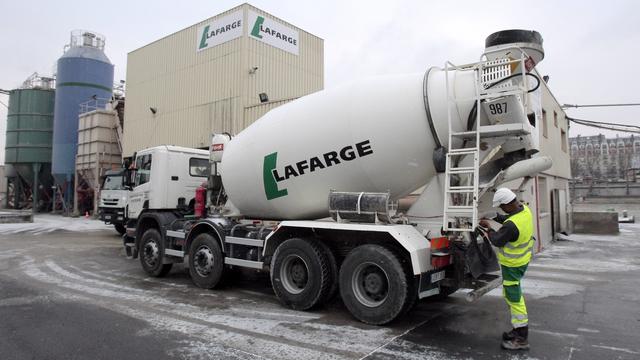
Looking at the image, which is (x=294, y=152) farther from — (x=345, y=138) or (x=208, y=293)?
(x=208, y=293)

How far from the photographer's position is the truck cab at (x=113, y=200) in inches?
640

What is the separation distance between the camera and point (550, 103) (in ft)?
52.0

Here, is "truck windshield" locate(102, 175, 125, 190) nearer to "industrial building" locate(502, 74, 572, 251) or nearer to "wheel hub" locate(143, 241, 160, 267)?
"wheel hub" locate(143, 241, 160, 267)

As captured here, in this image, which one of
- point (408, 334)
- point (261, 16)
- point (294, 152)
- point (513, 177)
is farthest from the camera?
point (261, 16)

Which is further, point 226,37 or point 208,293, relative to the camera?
point 226,37

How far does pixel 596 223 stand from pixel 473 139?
55.0 ft

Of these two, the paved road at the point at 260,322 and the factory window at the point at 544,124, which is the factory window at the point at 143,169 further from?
the factory window at the point at 544,124

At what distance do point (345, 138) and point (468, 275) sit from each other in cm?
232

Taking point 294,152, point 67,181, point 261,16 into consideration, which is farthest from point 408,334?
point 67,181

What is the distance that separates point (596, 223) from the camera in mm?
18641

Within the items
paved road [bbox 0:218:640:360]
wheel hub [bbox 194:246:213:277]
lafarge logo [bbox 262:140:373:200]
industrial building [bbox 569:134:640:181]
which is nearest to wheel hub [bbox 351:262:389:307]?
paved road [bbox 0:218:640:360]

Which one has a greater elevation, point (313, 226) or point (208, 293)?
point (313, 226)

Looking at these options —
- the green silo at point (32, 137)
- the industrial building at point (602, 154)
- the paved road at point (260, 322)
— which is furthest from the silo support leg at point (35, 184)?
the industrial building at point (602, 154)

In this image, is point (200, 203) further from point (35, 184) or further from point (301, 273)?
point (35, 184)
